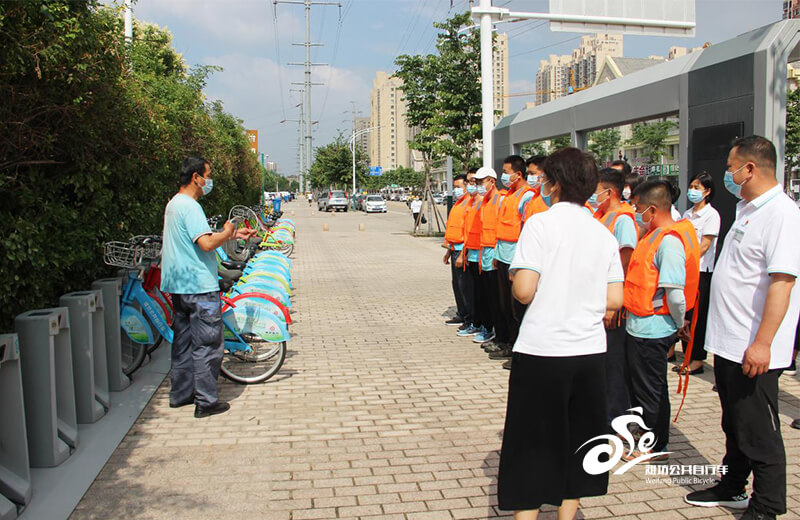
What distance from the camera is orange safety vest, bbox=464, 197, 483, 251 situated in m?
7.26

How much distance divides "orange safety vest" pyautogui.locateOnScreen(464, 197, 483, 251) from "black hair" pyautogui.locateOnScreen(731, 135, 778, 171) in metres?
3.95

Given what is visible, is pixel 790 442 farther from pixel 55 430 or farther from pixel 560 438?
pixel 55 430

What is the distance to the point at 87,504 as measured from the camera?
356cm

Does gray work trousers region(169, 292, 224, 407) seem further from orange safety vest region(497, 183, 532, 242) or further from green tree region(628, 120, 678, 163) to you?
green tree region(628, 120, 678, 163)

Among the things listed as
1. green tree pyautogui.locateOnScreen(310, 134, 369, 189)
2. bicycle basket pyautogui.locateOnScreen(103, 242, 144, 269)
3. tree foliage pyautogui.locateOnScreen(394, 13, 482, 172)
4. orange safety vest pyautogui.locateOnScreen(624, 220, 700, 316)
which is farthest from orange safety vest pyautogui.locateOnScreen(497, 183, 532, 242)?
green tree pyautogui.locateOnScreen(310, 134, 369, 189)

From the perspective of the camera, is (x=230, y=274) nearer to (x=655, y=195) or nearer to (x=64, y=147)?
(x=64, y=147)

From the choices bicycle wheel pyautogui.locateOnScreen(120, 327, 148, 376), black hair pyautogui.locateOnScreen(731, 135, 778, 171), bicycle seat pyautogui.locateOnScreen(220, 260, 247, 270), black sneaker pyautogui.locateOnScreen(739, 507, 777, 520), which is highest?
black hair pyautogui.locateOnScreen(731, 135, 778, 171)

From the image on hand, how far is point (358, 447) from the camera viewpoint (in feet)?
14.5

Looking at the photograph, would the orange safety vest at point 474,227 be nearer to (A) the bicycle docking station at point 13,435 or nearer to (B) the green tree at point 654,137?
(A) the bicycle docking station at point 13,435

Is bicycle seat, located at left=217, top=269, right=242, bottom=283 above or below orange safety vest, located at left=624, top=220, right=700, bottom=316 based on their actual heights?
below

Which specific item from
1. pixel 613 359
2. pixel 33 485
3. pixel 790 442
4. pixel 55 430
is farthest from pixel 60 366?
pixel 790 442

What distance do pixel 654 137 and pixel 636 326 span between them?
1226 inches

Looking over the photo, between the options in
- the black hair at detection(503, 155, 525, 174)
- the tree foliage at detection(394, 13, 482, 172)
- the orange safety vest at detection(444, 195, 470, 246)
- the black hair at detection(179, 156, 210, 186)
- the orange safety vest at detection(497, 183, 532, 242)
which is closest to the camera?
the black hair at detection(179, 156, 210, 186)

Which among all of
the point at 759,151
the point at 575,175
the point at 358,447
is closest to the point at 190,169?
the point at 358,447
